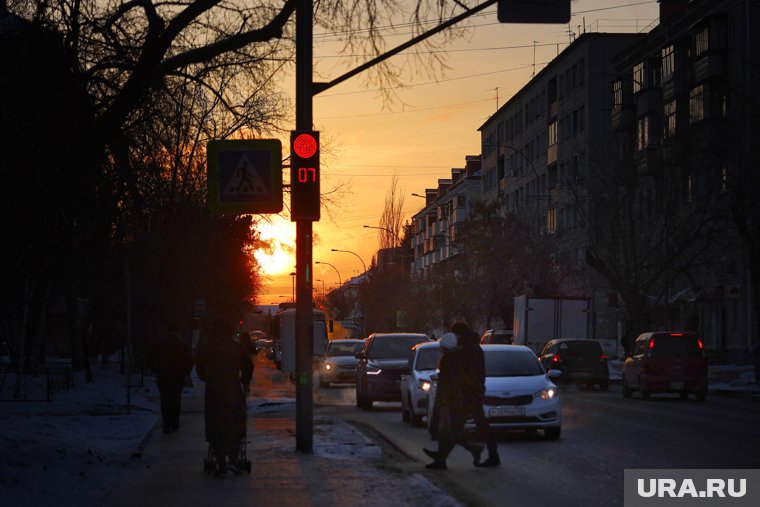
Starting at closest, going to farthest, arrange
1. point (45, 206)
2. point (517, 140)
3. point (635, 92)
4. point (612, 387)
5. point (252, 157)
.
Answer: point (45, 206) → point (252, 157) → point (612, 387) → point (635, 92) → point (517, 140)

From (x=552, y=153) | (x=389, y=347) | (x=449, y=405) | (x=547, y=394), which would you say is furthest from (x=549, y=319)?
(x=552, y=153)

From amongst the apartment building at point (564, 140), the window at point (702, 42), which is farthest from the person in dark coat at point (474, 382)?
the apartment building at point (564, 140)

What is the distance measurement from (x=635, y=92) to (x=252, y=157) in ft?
186

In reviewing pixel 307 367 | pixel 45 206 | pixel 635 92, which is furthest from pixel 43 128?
pixel 635 92

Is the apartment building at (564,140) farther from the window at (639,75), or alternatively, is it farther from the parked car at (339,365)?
the parked car at (339,365)

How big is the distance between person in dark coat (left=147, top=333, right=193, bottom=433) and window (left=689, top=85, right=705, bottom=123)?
123 ft

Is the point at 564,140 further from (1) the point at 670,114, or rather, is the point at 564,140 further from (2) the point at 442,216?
(2) the point at 442,216

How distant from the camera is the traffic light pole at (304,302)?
55.0ft

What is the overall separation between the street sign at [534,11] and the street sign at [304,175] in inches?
128

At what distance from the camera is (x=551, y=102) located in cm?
9588

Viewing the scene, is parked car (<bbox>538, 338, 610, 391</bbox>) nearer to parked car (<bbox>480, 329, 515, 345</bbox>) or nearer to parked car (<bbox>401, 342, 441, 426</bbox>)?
parked car (<bbox>480, 329, 515, 345</bbox>)

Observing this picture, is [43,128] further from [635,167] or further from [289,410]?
[635,167]

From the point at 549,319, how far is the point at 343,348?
10691mm

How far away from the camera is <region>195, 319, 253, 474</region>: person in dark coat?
47.5ft
